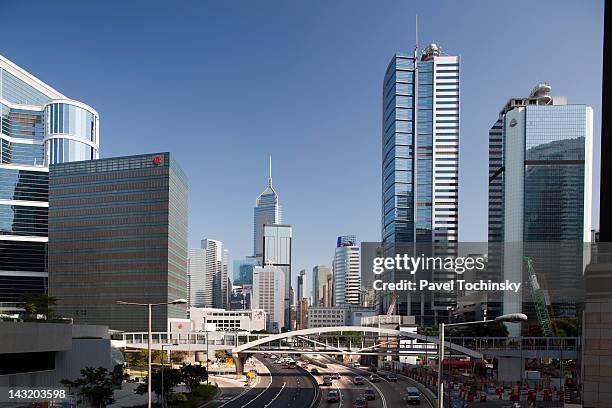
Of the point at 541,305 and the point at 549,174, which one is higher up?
the point at 549,174

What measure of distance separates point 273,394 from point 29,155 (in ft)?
438

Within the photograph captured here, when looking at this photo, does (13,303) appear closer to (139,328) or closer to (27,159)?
(139,328)

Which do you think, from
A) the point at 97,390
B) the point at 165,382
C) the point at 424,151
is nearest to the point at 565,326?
the point at 165,382

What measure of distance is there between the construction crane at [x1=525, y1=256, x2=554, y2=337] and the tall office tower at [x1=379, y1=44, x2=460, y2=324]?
5869cm

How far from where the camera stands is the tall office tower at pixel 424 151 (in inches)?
6216

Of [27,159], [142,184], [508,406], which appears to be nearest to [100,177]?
[142,184]

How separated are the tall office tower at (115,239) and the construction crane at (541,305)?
74.7m

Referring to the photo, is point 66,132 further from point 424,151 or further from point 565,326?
point 565,326

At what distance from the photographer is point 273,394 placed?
6097 cm

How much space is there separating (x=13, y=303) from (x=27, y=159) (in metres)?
55.6

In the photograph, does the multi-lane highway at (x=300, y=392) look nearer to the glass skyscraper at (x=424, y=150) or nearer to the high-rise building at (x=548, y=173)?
the high-rise building at (x=548, y=173)

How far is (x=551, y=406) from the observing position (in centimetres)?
4881

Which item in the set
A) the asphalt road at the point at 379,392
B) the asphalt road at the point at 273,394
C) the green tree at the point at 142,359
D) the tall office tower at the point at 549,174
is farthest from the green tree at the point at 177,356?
the tall office tower at the point at 549,174

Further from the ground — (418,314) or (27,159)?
(27,159)
